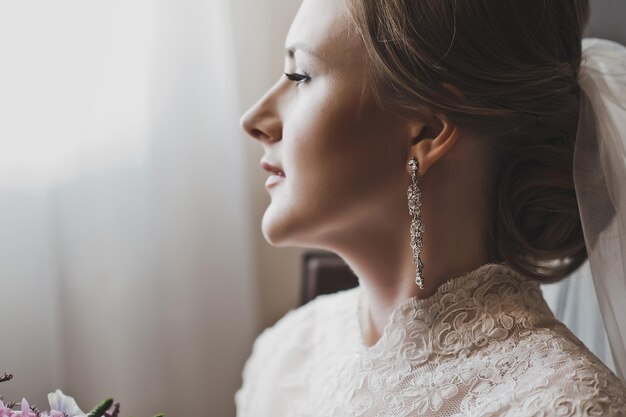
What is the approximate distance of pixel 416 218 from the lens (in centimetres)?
100

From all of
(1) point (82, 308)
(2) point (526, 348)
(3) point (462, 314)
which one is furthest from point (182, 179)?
(2) point (526, 348)

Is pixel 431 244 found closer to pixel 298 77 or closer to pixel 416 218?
pixel 416 218

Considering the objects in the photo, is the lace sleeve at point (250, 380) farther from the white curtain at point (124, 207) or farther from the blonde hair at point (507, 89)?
the blonde hair at point (507, 89)

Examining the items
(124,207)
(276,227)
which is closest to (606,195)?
(276,227)

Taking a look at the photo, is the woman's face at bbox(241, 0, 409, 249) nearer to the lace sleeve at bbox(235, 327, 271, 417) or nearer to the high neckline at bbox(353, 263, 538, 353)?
the high neckline at bbox(353, 263, 538, 353)

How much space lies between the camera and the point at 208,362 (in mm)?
1814

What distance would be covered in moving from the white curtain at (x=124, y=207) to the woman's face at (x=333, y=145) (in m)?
0.63

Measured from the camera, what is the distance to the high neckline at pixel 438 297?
1.02m

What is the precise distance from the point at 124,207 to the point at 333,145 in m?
0.77

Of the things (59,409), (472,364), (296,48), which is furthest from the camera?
(296,48)

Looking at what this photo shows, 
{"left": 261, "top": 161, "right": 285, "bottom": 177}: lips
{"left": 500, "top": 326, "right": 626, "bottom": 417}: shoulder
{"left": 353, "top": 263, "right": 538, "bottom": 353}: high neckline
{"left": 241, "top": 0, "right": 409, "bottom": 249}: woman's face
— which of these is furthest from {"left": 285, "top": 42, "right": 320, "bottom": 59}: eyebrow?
{"left": 500, "top": 326, "right": 626, "bottom": 417}: shoulder

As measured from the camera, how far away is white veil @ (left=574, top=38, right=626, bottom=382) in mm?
959

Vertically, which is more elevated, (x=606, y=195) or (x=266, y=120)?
(x=266, y=120)

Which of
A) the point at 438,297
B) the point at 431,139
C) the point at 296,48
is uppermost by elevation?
the point at 296,48
